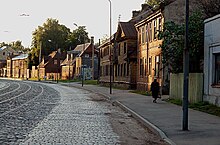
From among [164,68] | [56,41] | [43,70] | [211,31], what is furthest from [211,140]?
[56,41]

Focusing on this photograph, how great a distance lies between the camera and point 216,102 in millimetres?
22703

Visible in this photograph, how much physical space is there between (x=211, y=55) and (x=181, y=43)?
5.93m

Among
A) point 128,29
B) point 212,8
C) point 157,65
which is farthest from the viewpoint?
point 128,29

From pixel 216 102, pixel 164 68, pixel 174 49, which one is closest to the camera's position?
pixel 216 102

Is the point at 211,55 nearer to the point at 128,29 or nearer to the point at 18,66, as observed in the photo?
the point at 128,29

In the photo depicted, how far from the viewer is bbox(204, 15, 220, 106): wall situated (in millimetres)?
23078

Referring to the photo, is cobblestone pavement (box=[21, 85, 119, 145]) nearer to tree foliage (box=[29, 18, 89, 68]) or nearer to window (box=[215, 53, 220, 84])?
window (box=[215, 53, 220, 84])

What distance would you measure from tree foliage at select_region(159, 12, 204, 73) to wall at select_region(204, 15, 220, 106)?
4345mm

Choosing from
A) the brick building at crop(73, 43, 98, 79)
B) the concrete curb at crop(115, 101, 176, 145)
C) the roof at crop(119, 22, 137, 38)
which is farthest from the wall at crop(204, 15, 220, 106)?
the brick building at crop(73, 43, 98, 79)

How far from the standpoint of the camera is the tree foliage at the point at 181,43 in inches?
1162

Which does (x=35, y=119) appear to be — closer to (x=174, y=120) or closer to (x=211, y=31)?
(x=174, y=120)

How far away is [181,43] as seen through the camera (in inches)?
1181

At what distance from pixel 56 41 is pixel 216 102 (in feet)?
370

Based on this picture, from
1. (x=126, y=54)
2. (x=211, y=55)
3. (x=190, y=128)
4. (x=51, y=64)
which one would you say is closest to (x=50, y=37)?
(x=51, y=64)
